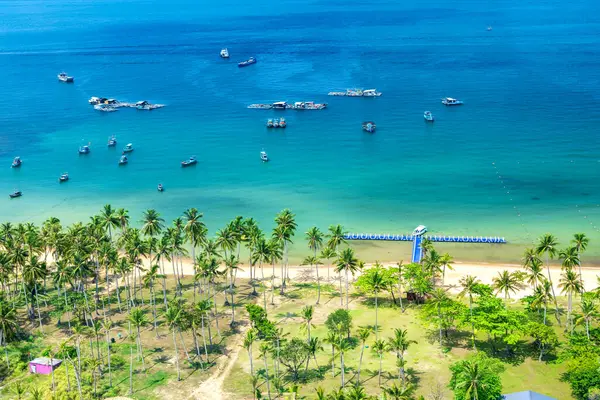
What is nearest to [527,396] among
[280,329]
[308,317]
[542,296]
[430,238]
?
[542,296]

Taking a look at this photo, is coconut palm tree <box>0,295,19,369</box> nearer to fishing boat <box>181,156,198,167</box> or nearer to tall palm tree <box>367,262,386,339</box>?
tall palm tree <box>367,262,386,339</box>

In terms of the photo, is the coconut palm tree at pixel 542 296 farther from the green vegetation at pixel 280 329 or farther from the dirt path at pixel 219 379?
the dirt path at pixel 219 379

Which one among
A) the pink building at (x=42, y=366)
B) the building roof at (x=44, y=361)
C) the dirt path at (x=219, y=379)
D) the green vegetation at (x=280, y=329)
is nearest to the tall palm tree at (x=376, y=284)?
the green vegetation at (x=280, y=329)

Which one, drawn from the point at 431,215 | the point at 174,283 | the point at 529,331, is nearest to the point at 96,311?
the point at 174,283

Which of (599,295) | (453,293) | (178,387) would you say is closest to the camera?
(178,387)

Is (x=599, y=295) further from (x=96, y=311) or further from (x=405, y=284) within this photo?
(x=96, y=311)

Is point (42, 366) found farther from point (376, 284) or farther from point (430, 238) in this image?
point (430, 238)
